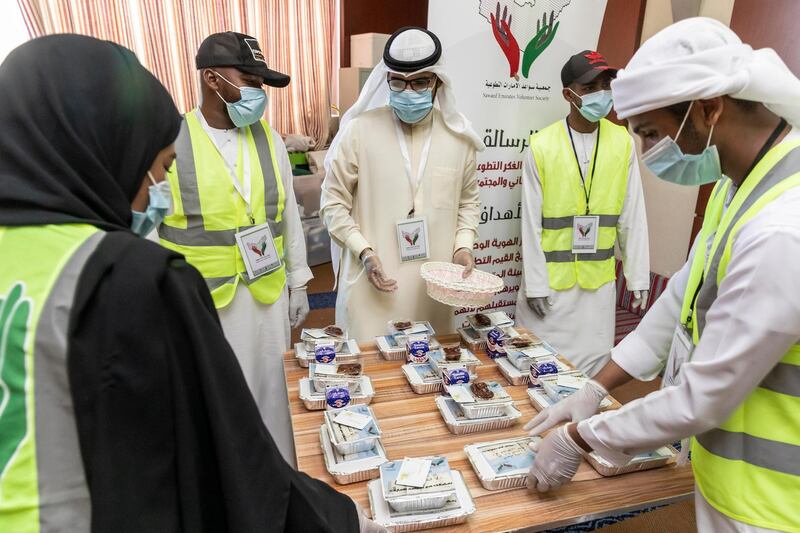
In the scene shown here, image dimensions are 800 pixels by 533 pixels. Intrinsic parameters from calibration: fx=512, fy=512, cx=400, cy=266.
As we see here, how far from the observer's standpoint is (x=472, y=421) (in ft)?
4.94

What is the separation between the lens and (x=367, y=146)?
2336 mm

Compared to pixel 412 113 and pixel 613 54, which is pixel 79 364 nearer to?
pixel 412 113

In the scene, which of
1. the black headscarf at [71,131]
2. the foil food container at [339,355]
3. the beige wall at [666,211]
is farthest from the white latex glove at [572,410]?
the beige wall at [666,211]

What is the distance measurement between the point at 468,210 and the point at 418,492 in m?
1.62

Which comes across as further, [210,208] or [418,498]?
[210,208]

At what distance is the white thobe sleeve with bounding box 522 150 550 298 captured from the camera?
105 inches

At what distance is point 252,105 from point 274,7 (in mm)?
5406

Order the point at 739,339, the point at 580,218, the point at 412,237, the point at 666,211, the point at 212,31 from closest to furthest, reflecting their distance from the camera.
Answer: the point at 739,339 → the point at 412,237 → the point at 580,218 → the point at 666,211 → the point at 212,31

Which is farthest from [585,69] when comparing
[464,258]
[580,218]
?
[464,258]

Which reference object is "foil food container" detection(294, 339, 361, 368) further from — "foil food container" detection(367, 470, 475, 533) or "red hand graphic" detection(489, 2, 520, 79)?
"red hand graphic" detection(489, 2, 520, 79)

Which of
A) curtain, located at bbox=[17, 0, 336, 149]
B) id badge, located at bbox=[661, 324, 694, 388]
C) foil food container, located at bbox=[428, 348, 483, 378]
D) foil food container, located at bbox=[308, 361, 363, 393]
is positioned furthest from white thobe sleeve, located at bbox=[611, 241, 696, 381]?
curtain, located at bbox=[17, 0, 336, 149]

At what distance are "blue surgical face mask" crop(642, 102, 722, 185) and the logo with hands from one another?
191 cm

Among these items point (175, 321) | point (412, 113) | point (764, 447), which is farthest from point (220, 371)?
point (412, 113)

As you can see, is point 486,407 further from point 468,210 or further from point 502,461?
point 468,210
